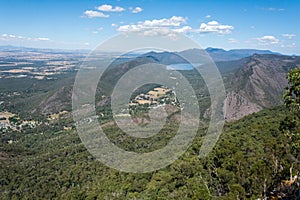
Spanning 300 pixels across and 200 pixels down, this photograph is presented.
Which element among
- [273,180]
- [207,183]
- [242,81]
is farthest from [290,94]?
[242,81]

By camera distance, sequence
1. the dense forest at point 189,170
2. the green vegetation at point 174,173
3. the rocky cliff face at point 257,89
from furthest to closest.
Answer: the rocky cliff face at point 257,89 < the green vegetation at point 174,173 < the dense forest at point 189,170

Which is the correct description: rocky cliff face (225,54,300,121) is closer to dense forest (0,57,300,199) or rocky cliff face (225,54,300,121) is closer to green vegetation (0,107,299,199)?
dense forest (0,57,300,199)

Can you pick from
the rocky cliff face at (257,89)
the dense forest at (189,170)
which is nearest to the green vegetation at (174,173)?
the dense forest at (189,170)

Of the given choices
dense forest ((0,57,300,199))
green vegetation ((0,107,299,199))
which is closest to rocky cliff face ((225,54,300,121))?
dense forest ((0,57,300,199))

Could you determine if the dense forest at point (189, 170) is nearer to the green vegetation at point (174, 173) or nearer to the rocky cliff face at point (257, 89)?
the green vegetation at point (174, 173)

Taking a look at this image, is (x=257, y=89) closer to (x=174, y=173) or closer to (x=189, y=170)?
(x=174, y=173)

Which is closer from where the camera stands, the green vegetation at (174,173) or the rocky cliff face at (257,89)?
the green vegetation at (174,173)

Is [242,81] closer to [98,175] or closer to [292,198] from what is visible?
[98,175]

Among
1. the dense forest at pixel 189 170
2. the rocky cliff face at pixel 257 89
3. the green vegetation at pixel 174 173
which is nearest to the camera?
the dense forest at pixel 189 170
